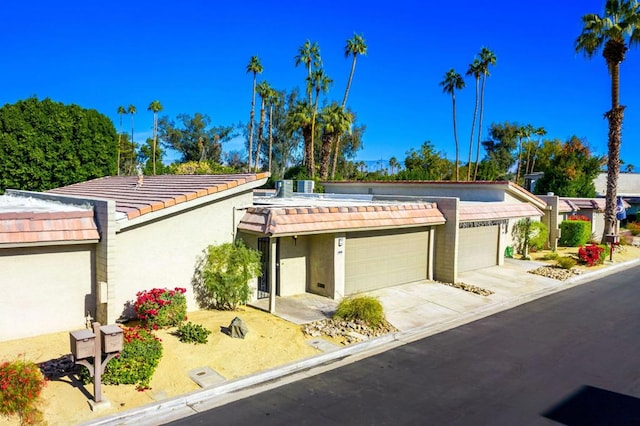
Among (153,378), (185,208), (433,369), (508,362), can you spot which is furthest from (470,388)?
(185,208)

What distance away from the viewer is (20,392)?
24.1 feet

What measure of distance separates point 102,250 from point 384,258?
9.70 metres

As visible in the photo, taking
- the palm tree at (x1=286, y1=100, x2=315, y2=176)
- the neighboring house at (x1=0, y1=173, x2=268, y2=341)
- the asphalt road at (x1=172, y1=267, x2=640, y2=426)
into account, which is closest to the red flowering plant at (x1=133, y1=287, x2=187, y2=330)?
the neighboring house at (x1=0, y1=173, x2=268, y2=341)

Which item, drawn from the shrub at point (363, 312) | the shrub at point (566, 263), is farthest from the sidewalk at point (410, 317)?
the shrub at point (566, 263)

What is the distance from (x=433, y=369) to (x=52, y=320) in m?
9.01

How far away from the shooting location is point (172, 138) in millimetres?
71188

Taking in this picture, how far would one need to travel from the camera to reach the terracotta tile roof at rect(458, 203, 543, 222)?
1966 cm

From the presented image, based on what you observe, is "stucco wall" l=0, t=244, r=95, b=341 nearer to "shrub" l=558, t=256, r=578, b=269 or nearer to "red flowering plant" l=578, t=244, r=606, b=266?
"shrub" l=558, t=256, r=578, b=269

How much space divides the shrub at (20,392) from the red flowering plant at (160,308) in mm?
3793

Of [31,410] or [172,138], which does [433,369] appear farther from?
[172,138]

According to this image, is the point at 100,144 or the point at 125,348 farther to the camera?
the point at 100,144

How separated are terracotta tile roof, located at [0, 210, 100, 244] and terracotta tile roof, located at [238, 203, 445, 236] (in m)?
4.38

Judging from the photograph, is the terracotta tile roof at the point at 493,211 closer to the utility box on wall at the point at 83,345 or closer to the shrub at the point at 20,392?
the utility box on wall at the point at 83,345

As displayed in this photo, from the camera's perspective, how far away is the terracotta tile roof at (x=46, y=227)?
10.5m
